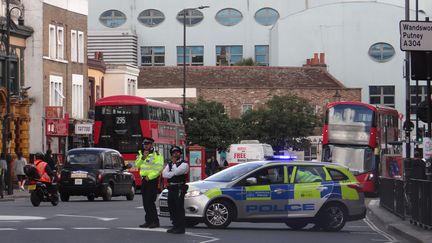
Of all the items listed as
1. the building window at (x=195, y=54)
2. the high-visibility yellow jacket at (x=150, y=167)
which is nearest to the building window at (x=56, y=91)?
the high-visibility yellow jacket at (x=150, y=167)

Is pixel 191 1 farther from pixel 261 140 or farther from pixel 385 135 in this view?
pixel 385 135

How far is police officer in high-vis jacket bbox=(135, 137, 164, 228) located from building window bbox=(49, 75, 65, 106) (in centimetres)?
4200

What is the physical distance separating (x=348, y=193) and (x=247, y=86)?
7149 centimetres

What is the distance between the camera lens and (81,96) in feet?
239

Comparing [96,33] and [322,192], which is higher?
[96,33]

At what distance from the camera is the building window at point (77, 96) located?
71.4 meters

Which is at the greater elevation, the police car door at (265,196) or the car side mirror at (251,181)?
the car side mirror at (251,181)

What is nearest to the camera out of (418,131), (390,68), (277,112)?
(418,131)

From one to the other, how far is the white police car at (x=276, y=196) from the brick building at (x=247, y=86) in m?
69.8

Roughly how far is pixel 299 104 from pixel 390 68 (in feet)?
64.7

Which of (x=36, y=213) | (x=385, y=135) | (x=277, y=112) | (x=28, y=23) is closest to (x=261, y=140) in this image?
(x=277, y=112)

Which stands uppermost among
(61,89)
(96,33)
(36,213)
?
(96,33)

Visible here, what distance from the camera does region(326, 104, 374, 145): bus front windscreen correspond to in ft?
169

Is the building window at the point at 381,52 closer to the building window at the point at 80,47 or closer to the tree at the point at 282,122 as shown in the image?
the tree at the point at 282,122
